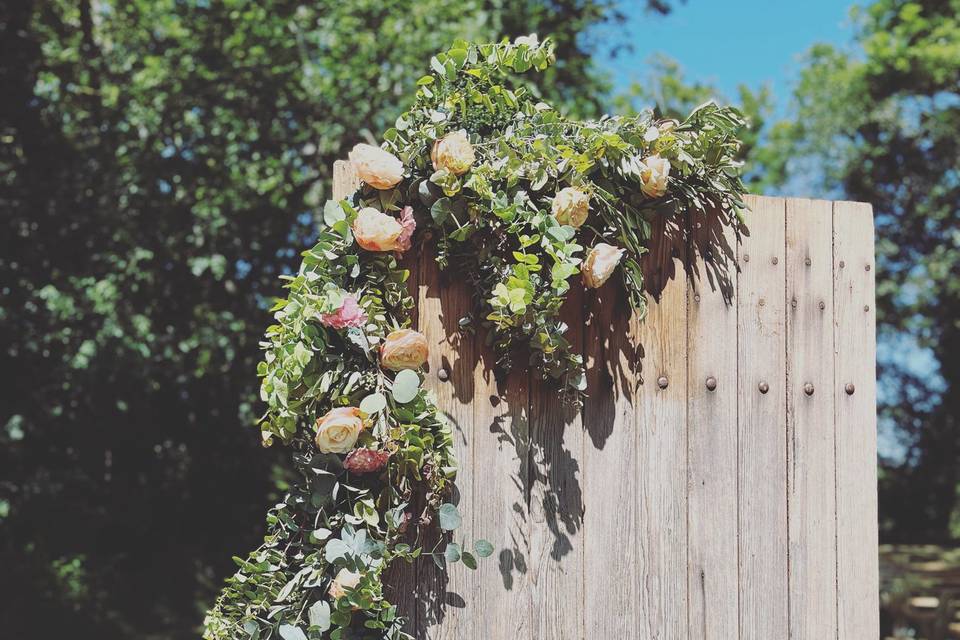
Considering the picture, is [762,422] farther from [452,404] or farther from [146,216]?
[146,216]

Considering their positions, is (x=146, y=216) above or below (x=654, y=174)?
above

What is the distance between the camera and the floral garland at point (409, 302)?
5.04ft

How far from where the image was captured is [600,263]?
65.7 inches

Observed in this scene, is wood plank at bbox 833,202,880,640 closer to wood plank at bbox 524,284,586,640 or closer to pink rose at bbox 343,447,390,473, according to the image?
wood plank at bbox 524,284,586,640

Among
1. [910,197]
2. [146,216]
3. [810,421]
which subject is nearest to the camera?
[810,421]

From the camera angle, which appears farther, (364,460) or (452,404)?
(452,404)

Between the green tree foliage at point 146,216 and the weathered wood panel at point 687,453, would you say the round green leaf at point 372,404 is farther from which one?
the green tree foliage at point 146,216

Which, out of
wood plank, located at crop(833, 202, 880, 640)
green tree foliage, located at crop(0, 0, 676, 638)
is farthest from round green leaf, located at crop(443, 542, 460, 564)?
green tree foliage, located at crop(0, 0, 676, 638)

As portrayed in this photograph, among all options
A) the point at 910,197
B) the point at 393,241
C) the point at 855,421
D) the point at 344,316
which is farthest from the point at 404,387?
the point at 910,197

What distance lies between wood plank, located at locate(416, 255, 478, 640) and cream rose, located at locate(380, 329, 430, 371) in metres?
0.11

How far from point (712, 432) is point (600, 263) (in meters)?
0.46

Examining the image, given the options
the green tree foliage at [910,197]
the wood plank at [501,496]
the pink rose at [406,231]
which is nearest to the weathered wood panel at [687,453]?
the wood plank at [501,496]

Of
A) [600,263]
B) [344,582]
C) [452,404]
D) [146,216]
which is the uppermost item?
[146,216]

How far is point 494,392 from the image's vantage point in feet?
5.58
